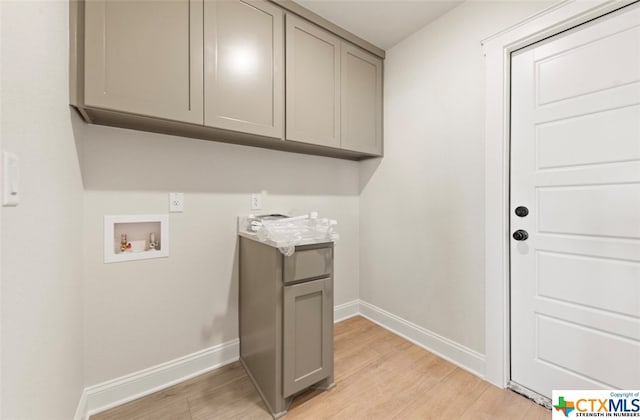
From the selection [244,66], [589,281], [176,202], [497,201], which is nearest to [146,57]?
[244,66]

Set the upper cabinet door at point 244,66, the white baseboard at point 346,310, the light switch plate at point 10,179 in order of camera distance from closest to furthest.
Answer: the light switch plate at point 10,179, the upper cabinet door at point 244,66, the white baseboard at point 346,310

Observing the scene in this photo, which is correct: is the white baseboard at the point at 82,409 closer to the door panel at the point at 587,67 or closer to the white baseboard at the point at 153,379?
the white baseboard at the point at 153,379

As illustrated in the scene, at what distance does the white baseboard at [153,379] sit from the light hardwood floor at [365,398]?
1.6 inches

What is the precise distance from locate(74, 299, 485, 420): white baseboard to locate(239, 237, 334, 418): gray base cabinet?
12.6 inches

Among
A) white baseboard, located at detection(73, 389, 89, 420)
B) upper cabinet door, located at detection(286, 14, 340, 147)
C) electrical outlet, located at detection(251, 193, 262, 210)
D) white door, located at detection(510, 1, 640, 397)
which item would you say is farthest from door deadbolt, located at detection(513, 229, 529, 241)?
white baseboard, located at detection(73, 389, 89, 420)

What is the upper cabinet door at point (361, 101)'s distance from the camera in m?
2.09

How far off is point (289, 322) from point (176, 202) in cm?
104

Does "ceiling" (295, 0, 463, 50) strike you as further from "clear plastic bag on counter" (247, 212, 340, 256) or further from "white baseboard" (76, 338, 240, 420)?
"white baseboard" (76, 338, 240, 420)

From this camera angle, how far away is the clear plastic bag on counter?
134cm

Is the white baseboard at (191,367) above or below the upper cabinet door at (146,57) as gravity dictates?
below

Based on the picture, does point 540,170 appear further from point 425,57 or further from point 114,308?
point 114,308

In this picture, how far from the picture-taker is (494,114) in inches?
62.8

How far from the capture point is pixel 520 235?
154 cm

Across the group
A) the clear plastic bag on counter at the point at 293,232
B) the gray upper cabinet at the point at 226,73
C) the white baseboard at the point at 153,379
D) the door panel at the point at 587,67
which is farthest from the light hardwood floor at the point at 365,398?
the door panel at the point at 587,67
